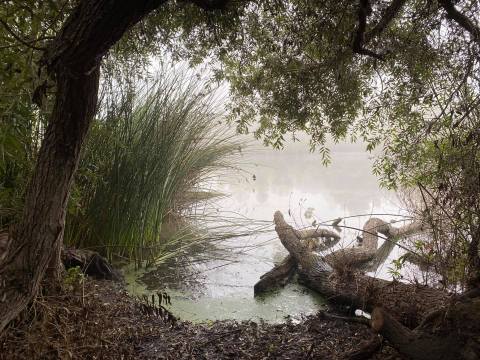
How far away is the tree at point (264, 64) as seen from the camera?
106cm

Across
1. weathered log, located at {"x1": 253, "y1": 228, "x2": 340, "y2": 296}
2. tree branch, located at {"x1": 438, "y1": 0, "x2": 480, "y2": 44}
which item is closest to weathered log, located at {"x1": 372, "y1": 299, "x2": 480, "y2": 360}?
weathered log, located at {"x1": 253, "y1": 228, "x2": 340, "y2": 296}

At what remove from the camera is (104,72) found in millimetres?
2453

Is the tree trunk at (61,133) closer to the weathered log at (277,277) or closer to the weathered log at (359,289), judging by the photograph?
the weathered log at (359,289)

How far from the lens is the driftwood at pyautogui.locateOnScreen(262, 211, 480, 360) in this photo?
1.40 m

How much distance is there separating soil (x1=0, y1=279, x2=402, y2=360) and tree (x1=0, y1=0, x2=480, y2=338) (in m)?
0.17

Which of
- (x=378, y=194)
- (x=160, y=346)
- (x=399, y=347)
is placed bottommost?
(x=160, y=346)

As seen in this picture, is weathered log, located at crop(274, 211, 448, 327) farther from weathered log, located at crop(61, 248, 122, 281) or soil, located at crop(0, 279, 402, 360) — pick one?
weathered log, located at crop(61, 248, 122, 281)

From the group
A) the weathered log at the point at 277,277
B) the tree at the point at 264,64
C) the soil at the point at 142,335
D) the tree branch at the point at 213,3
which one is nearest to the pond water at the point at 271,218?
the weathered log at the point at 277,277

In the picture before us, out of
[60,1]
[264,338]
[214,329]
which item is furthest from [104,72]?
[264,338]

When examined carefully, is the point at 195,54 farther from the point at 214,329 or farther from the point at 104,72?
the point at 214,329

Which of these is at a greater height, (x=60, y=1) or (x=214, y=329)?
(x=60, y=1)

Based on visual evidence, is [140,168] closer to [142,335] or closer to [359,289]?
[142,335]

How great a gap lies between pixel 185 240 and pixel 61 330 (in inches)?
80.9

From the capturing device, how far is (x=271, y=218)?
16.3 feet
